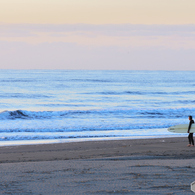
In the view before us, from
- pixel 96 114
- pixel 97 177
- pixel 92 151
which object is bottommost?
pixel 92 151

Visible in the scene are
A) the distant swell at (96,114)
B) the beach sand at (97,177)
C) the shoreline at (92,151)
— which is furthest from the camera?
the distant swell at (96,114)

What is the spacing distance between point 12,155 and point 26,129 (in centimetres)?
927

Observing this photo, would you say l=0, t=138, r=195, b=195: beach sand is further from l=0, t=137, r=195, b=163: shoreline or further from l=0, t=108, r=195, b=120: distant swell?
l=0, t=108, r=195, b=120: distant swell

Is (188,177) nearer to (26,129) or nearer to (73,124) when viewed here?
(26,129)

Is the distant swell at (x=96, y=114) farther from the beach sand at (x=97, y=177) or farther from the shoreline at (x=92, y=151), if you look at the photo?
the beach sand at (x=97, y=177)

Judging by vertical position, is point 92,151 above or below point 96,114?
below

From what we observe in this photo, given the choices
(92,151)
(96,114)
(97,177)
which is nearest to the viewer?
(97,177)

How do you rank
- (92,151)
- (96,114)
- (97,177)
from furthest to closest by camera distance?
(96,114) → (92,151) → (97,177)

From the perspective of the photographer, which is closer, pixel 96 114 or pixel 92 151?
pixel 92 151

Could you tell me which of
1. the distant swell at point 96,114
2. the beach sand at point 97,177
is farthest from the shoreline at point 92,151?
the distant swell at point 96,114

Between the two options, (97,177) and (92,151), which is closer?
(97,177)

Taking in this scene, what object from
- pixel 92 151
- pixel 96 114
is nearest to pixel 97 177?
pixel 92 151

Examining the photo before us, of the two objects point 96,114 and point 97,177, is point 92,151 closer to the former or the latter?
point 97,177

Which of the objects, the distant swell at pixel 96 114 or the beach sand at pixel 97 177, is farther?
the distant swell at pixel 96 114
